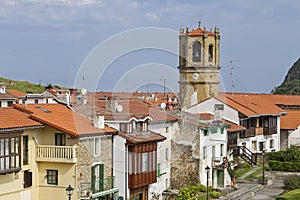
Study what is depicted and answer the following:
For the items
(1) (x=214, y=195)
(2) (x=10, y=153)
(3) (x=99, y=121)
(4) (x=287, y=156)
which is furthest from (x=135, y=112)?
(4) (x=287, y=156)

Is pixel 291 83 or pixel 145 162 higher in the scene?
pixel 291 83

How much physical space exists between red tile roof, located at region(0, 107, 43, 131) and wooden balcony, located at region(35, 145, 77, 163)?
1255 mm

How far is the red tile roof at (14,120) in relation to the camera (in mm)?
27233

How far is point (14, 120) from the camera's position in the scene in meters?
28.1

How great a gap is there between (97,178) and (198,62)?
121 feet

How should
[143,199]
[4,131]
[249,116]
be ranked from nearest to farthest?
[4,131] → [143,199] → [249,116]

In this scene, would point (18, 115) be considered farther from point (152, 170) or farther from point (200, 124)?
point (200, 124)

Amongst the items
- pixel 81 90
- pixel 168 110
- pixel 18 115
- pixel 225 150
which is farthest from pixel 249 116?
pixel 18 115

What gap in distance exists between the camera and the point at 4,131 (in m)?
26.8

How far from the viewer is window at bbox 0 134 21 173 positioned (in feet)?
88.2

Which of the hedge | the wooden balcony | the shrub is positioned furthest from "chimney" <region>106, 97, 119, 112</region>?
the hedge

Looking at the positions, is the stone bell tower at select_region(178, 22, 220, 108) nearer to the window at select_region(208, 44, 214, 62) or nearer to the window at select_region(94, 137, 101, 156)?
the window at select_region(208, 44, 214, 62)

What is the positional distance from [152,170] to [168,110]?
335 inches

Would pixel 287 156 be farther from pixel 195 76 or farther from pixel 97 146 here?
pixel 97 146
